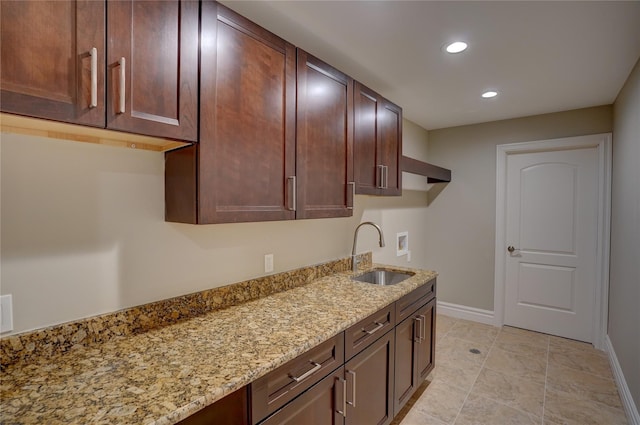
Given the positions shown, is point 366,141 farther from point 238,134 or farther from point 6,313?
point 6,313


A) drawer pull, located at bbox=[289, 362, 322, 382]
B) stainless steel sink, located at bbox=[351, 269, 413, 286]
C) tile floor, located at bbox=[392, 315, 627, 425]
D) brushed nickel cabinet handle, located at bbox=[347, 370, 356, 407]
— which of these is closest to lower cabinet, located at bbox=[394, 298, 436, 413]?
tile floor, located at bbox=[392, 315, 627, 425]

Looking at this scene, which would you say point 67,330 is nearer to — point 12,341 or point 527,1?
point 12,341

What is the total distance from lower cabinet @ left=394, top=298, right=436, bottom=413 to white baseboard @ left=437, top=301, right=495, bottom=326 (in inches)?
65.0

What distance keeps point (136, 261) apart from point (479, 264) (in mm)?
3687

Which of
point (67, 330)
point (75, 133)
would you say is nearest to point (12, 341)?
point (67, 330)

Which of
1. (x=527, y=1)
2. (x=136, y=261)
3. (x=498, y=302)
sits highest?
(x=527, y=1)

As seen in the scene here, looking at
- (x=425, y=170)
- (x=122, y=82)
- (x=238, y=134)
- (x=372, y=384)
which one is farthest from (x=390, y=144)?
(x=122, y=82)

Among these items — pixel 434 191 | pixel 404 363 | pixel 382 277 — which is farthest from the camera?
pixel 434 191

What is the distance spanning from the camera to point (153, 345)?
124 centimetres

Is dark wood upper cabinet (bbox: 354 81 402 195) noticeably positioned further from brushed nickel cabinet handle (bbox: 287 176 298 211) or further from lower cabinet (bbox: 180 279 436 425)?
lower cabinet (bbox: 180 279 436 425)

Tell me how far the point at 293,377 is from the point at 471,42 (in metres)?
2.06

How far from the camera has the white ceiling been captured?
160cm

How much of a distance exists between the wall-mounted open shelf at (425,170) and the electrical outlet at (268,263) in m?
1.40

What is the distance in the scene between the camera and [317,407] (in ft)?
4.51
